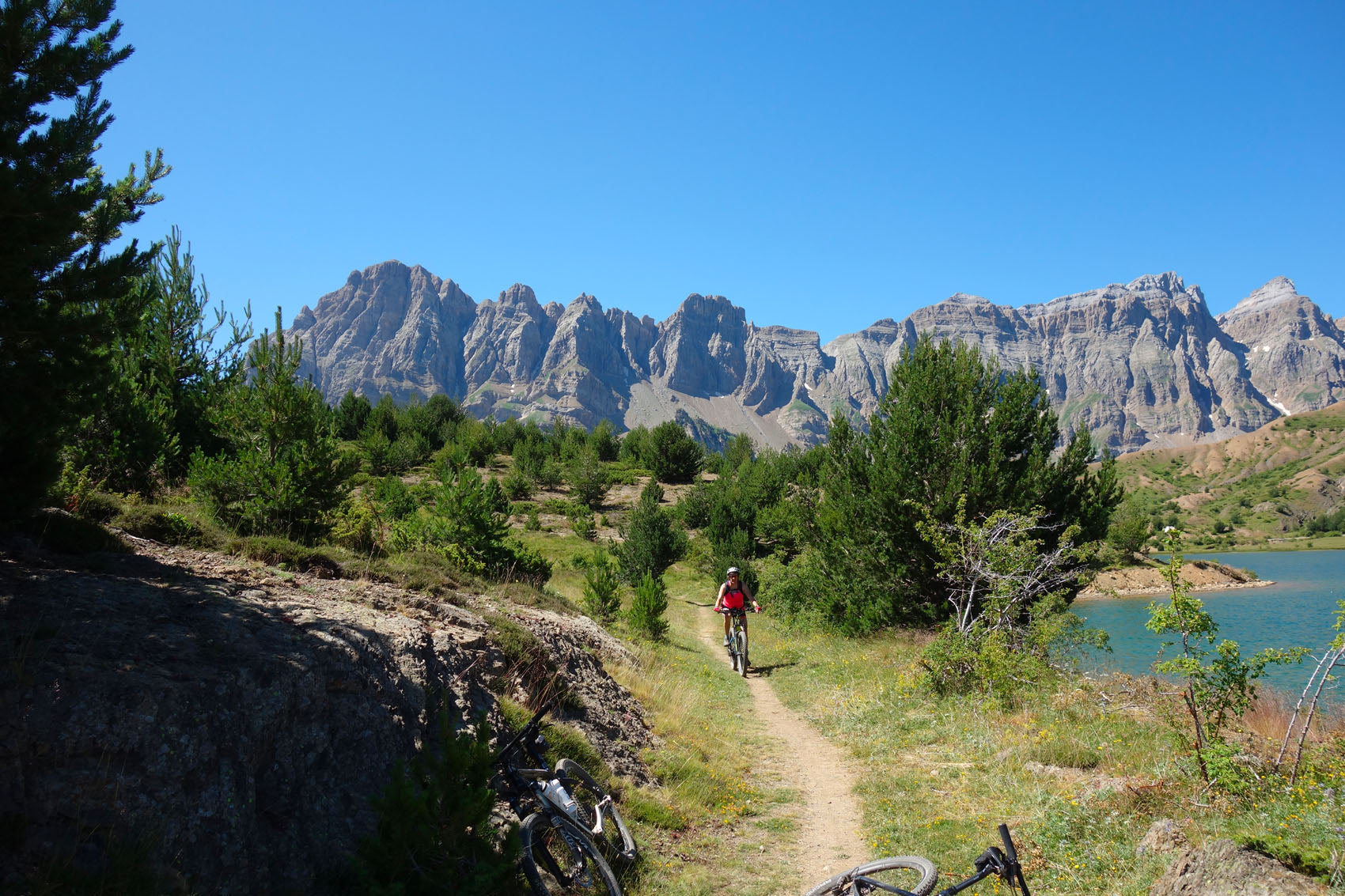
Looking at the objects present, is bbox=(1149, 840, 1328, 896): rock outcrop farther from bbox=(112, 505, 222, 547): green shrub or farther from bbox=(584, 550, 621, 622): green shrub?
bbox=(584, 550, 621, 622): green shrub

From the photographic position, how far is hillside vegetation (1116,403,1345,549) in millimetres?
86900

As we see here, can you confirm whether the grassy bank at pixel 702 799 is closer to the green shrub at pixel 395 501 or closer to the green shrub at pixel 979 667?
the green shrub at pixel 979 667

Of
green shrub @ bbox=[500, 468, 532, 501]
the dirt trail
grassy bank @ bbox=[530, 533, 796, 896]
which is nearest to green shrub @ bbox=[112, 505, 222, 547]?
grassy bank @ bbox=[530, 533, 796, 896]

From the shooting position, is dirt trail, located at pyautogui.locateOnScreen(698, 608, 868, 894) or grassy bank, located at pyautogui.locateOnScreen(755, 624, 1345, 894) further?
dirt trail, located at pyautogui.locateOnScreen(698, 608, 868, 894)

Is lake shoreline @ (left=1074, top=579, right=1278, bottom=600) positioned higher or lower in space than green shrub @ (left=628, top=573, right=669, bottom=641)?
lower

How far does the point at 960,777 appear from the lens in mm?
7117

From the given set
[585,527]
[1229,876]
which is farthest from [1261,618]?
[1229,876]

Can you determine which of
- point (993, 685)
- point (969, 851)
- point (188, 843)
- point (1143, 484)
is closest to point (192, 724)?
point (188, 843)

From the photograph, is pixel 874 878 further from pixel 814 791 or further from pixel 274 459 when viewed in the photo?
pixel 274 459

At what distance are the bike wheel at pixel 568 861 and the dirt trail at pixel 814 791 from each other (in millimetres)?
1940

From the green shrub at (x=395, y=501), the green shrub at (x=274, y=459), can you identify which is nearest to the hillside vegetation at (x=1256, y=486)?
the green shrub at (x=395, y=501)

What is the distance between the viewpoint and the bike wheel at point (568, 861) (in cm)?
434

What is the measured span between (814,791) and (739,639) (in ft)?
21.5

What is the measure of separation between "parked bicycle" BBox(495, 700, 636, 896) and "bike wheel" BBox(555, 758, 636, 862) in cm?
2
